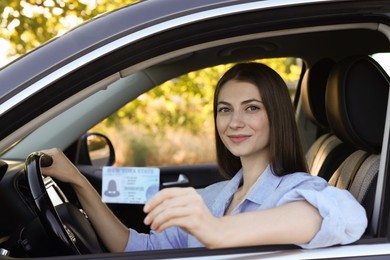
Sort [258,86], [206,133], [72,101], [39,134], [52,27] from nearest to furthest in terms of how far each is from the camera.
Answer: [72,101] < [258,86] < [39,134] < [52,27] < [206,133]

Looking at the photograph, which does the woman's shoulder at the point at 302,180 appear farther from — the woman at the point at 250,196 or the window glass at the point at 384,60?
the window glass at the point at 384,60

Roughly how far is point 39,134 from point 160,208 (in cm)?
170

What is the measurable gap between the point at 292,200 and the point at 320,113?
4.56 ft

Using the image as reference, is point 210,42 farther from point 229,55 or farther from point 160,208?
point 229,55

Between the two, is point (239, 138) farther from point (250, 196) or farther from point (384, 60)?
point (384, 60)

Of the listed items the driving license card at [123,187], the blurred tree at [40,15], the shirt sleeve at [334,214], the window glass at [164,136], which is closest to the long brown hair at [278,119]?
the shirt sleeve at [334,214]

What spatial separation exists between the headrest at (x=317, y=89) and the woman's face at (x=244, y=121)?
93 cm

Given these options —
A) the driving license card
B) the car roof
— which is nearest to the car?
the car roof

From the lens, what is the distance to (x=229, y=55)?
10.6 ft

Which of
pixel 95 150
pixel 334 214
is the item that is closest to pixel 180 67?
pixel 95 150

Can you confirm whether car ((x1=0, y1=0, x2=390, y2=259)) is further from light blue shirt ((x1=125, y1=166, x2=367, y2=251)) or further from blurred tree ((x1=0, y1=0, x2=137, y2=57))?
blurred tree ((x1=0, y1=0, x2=137, y2=57))

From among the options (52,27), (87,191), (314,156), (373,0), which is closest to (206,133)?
(52,27)

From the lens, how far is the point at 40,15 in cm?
573

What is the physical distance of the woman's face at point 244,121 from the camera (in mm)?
2258
